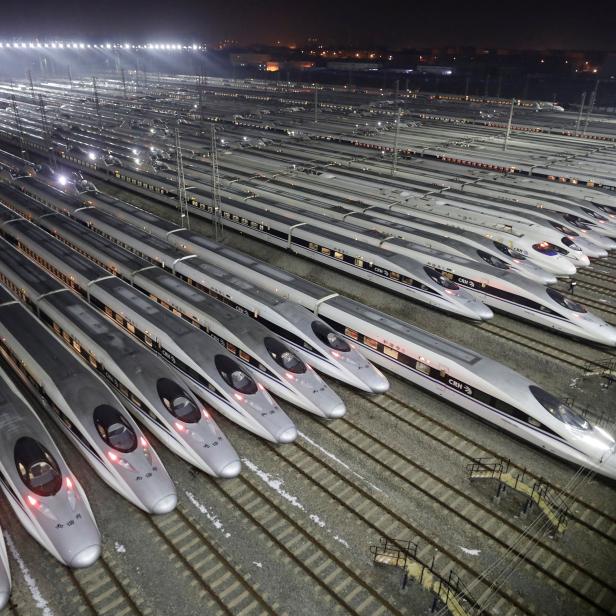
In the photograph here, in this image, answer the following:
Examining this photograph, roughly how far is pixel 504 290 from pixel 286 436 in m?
19.5

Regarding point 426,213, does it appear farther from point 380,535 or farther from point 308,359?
point 380,535

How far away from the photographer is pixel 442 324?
113ft

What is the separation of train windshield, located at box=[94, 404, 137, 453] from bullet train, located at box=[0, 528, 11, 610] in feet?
15.5

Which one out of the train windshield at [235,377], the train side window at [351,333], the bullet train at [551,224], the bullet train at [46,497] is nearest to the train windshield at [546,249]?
the bullet train at [551,224]

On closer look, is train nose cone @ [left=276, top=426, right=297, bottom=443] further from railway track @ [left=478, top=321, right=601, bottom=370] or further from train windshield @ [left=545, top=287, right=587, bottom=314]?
train windshield @ [left=545, top=287, right=587, bottom=314]

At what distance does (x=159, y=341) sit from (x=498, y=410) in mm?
17123

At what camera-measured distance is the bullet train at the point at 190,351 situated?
23125mm

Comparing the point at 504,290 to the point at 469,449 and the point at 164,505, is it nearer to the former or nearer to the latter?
the point at 469,449

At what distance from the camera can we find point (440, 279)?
34281mm

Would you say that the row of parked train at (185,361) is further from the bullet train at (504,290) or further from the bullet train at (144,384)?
the bullet train at (504,290)

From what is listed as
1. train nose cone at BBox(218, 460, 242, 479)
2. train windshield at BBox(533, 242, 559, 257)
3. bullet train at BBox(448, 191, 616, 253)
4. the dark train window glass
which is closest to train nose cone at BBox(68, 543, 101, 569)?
train nose cone at BBox(218, 460, 242, 479)

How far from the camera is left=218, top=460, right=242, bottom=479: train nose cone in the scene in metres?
20.8

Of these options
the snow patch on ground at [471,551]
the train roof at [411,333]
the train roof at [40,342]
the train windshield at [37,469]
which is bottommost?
the snow patch on ground at [471,551]

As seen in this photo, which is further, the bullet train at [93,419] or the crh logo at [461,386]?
the crh logo at [461,386]
